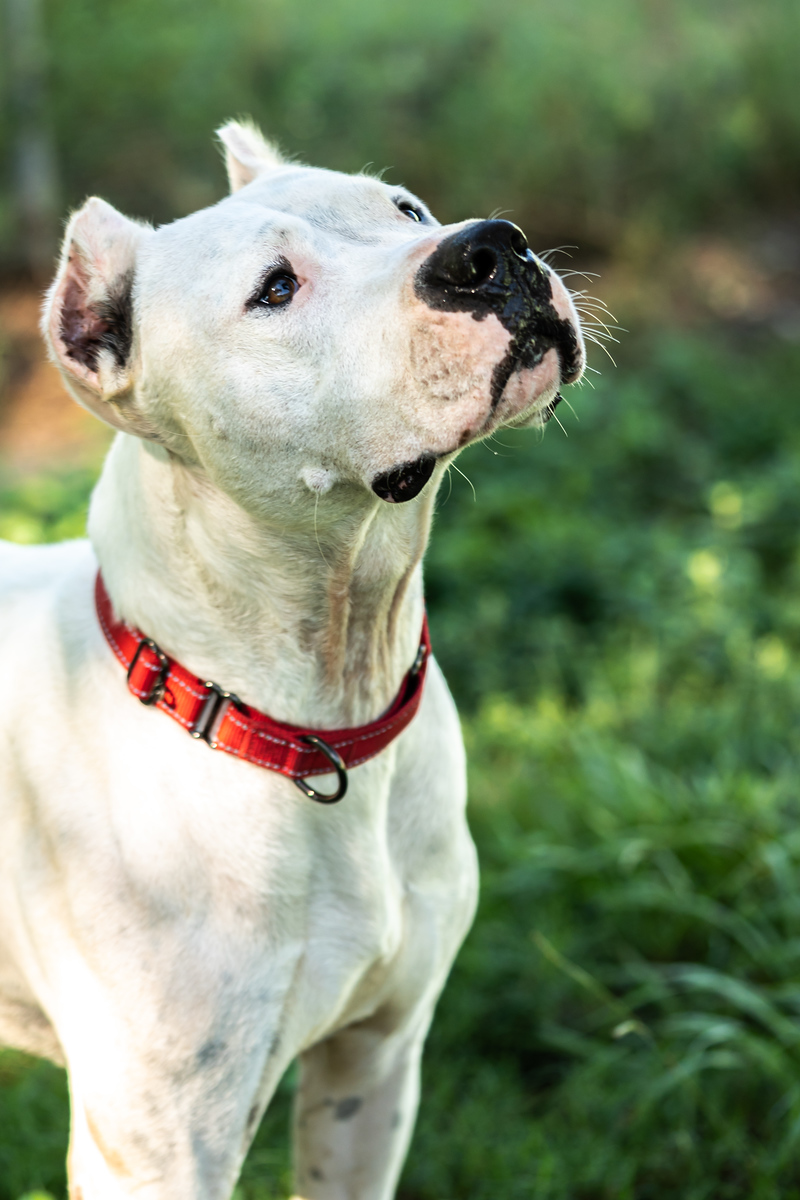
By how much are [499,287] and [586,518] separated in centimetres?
441

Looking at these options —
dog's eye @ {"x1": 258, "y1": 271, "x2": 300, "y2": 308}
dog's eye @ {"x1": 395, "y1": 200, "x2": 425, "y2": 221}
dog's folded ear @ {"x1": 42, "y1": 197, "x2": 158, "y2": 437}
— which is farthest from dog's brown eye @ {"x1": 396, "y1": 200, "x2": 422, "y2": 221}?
dog's folded ear @ {"x1": 42, "y1": 197, "x2": 158, "y2": 437}

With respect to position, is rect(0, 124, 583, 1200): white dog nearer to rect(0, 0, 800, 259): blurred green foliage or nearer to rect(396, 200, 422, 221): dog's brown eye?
rect(396, 200, 422, 221): dog's brown eye

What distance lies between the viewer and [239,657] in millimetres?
1995

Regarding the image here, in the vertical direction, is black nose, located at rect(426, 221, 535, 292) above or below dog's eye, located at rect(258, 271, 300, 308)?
above

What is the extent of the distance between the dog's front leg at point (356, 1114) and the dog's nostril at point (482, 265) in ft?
4.60

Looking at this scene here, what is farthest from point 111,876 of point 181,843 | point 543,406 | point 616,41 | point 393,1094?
point 616,41

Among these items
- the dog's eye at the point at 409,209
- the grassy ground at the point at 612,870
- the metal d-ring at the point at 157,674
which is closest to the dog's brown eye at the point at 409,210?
the dog's eye at the point at 409,209

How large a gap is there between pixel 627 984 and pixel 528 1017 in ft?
0.95

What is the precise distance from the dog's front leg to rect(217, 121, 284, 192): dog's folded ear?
1.68 m

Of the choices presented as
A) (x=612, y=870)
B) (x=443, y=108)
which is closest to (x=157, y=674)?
(x=612, y=870)

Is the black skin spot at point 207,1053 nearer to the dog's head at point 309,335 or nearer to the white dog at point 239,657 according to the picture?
the white dog at point 239,657

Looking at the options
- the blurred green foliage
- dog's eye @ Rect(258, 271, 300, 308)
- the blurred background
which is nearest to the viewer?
dog's eye @ Rect(258, 271, 300, 308)

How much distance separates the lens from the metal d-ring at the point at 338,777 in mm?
1976

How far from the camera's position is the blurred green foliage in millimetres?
9109
